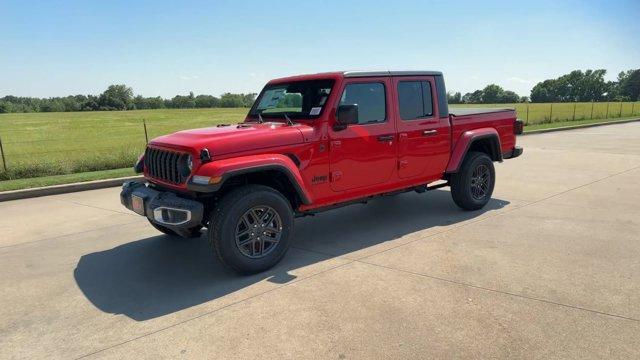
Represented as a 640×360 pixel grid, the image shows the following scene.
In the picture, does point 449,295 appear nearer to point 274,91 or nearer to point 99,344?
point 99,344

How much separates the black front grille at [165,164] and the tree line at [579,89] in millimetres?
106101

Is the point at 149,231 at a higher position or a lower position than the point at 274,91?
lower

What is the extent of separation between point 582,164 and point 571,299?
26.4 ft

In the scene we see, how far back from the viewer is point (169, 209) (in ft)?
13.7

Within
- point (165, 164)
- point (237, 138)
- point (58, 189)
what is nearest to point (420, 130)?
point (237, 138)

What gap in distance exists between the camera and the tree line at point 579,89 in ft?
360

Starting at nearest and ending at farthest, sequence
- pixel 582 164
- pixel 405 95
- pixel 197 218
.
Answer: pixel 197 218, pixel 405 95, pixel 582 164

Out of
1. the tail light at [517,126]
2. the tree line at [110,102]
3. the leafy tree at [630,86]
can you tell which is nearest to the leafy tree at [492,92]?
the leafy tree at [630,86]

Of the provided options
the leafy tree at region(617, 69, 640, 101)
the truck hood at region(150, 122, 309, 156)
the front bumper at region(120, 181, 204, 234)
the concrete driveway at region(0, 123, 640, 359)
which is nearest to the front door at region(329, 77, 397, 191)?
the truck hood at region(150, 122, 309, 156)

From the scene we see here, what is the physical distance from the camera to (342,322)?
3391 millimetres

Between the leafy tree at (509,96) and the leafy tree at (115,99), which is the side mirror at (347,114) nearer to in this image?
the leafy tree at (115,99)

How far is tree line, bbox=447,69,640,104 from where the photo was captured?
110 m

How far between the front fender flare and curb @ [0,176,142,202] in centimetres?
599

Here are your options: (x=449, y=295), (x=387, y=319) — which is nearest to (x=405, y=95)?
(x=449, y=295)
